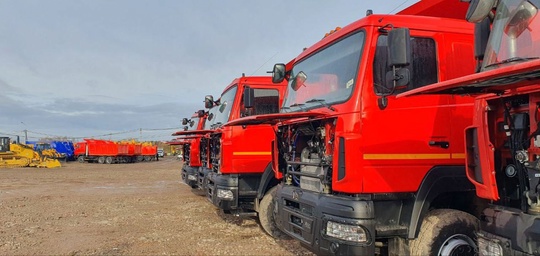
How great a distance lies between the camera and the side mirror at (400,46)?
3426mm

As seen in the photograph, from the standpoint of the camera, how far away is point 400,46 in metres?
3.44

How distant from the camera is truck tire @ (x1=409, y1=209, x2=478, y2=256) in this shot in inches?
148

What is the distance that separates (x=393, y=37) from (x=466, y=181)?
1.61 meters

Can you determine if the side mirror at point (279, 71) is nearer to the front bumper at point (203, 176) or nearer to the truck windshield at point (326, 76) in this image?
the truck windshield at point (326, 76)

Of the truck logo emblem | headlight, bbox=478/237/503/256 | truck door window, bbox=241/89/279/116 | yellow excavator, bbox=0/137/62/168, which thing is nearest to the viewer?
headlight, bbox=478/237/503/256

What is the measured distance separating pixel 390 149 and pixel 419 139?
A: 1.10ft

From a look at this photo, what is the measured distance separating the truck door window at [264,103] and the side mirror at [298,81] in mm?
2227

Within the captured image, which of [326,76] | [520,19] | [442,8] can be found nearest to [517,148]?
[520,19]

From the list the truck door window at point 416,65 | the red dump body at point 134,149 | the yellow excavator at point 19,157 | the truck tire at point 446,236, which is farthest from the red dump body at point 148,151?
the truck tire at point 446,236

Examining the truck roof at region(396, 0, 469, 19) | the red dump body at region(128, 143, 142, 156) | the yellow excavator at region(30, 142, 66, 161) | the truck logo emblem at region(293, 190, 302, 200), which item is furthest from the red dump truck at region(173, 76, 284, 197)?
the red dump body at region(128, 143, 142, 156)

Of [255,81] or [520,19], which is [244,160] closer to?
[255,81]

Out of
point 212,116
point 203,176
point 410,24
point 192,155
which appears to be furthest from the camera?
point 192,155

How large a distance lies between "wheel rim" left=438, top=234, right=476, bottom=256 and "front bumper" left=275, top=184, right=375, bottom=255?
0.77m

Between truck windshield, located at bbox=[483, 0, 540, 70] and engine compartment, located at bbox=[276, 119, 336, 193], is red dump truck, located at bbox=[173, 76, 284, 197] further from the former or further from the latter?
truck windshield, located at bbox=[483, 0, 540, 70]
